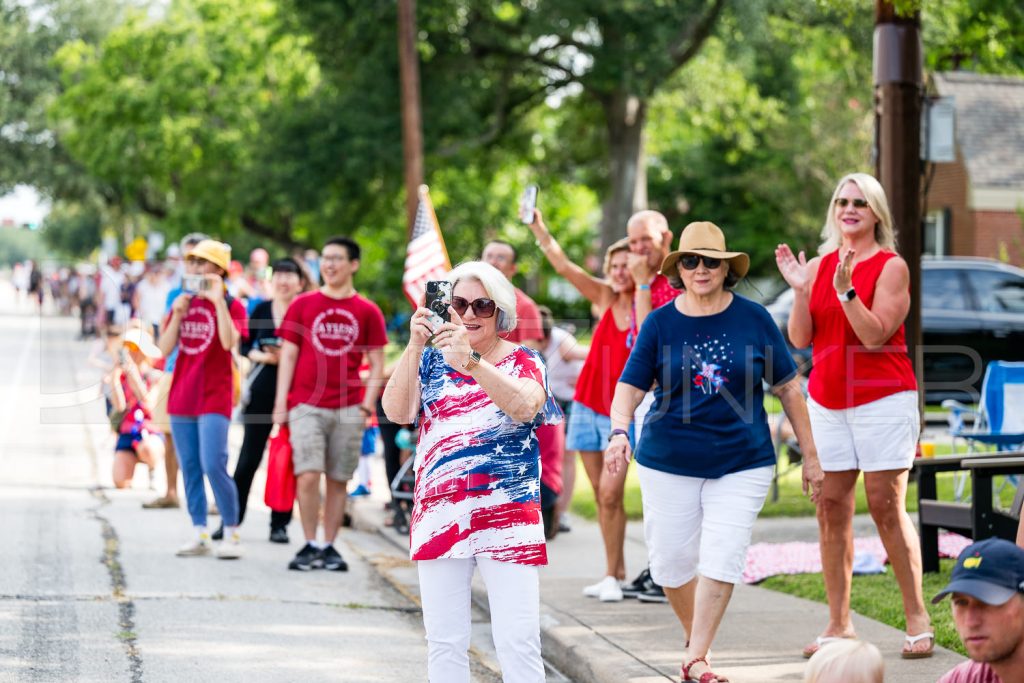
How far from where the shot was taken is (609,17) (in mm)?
27703

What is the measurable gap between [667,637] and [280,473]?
139 inches

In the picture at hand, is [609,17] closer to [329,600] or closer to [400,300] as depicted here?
[400,300]

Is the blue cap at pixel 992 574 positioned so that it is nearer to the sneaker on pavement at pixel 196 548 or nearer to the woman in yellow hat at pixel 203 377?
the woman in yellow hat at pixel 203 377

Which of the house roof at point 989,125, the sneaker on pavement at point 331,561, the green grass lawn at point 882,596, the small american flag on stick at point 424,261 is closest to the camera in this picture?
the green grass lawn at point 882,596

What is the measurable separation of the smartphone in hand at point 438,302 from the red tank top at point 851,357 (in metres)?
2.35

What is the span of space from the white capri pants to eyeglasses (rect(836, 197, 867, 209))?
53.0 inches

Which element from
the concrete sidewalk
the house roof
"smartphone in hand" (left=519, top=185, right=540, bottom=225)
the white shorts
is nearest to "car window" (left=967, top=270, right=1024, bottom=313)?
the concrete sidewalk

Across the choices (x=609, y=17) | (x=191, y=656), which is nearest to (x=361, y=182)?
(x=609, y=17)

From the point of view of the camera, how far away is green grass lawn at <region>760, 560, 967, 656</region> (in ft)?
22.4

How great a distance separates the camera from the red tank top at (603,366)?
26.0ft

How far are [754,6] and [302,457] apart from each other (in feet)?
71.0

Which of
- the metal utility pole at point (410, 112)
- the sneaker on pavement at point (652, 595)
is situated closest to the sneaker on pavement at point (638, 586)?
the sneaker on pavement at point (652, 595)

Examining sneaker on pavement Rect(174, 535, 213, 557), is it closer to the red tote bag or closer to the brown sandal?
the red tote bag

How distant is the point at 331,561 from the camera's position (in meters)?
9.04
